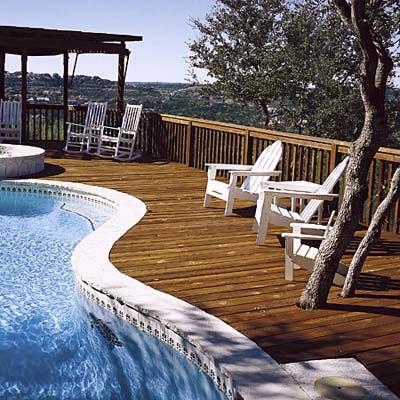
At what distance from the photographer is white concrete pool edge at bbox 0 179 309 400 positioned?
2.98 m

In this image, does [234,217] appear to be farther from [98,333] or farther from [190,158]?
[190,158]

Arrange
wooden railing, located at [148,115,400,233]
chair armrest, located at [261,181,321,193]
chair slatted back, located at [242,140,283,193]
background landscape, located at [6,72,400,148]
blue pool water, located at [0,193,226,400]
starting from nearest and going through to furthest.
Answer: blue pool water, located at [0,193,226,400] < chair armrest, located at [261,181,321,193] < wooden railing, located at [148,115,400,233] < chair slatted back, located at [242,140,283,193] < background landscape, located at [6,72,400,148]

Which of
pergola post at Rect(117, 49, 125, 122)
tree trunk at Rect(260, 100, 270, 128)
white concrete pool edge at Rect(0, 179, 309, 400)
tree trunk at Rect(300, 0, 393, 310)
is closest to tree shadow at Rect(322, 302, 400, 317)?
tree trunk at Rect(300, 0, 393, 310)

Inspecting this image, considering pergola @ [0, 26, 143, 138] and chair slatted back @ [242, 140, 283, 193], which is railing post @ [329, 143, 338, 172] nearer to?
chair slatted back @ [242, 140, 283, 193]

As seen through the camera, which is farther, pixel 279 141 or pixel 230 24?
pixel 230 24

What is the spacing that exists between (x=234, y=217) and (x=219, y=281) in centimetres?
231

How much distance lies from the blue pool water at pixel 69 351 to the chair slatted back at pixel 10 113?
22.6ft

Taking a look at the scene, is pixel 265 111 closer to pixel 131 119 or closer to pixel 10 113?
pixel 131 119

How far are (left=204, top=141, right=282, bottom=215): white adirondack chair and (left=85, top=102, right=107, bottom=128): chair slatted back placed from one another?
5.05 m

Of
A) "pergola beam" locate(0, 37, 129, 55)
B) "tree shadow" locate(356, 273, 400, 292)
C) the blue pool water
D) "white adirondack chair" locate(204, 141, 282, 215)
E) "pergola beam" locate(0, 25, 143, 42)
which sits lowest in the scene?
the blue pool water

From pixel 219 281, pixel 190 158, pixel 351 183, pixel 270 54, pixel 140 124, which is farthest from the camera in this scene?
pixel 270 54

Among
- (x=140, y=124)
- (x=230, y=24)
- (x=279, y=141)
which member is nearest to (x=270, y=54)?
(x=230, y=24)

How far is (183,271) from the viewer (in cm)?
476

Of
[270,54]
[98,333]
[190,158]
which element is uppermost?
[270,54]
